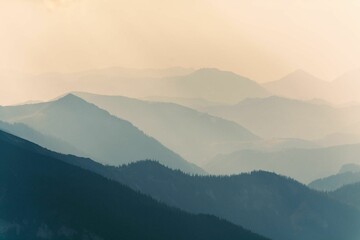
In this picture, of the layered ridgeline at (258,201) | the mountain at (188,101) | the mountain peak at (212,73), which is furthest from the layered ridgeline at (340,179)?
the mountain peak at (212,73)

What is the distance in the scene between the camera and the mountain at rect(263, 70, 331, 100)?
57.5 ft

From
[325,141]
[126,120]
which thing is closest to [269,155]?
[325,141]

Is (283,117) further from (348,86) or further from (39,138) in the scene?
(39,138)

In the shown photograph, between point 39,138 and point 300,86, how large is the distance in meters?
6.32

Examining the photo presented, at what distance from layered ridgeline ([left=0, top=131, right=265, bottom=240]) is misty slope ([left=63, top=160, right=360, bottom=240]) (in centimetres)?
31

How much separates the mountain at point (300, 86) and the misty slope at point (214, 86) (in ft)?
1.00

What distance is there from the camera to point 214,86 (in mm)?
17531

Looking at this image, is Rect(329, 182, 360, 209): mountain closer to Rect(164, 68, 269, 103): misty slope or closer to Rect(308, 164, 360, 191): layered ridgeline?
Rect(308, 164, 360, 191): layered ridgeline

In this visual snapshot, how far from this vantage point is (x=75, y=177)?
16.8 metres

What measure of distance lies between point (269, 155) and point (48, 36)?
5996mm

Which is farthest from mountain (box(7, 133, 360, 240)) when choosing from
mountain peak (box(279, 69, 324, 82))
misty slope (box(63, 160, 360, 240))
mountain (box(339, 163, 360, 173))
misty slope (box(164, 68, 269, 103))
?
mountain peak (box(279, 69, 324, 82))

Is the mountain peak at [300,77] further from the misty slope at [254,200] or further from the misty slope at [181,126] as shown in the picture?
the misty slope at [254,200]

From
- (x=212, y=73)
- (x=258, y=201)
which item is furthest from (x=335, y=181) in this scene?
(x=212, y=73)

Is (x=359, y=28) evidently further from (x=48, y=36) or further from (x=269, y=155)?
(x=48, y=36)
